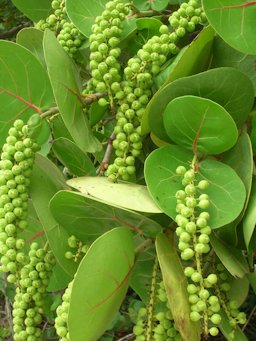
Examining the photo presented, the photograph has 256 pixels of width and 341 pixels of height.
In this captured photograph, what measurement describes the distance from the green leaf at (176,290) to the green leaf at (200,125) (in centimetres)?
15

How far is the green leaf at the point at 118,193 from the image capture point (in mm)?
783

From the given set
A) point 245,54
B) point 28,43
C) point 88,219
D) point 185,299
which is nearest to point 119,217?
point 88,219

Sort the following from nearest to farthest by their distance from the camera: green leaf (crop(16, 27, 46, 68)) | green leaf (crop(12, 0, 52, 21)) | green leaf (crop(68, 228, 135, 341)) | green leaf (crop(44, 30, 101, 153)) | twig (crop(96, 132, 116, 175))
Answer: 1. green leaf (crop(68, 228, 135, 341))
2. green leaf (crop(44, 30, 101, 153))
3. twig (crop(96, 132, 116, 175))
4. green leaf (crop(16, 27, 46, 68))
5. green leaf (crop(12, 0, 52, 21))

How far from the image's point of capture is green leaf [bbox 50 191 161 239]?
822 mm

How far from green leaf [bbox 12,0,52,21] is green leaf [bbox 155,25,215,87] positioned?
1.57ft

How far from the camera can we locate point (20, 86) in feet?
3.06

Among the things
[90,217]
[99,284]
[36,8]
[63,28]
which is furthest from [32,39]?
[99,284]

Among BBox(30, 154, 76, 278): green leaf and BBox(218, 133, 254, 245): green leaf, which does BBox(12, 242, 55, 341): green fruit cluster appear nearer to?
BBox(30, 154, 76, 278): green leaf

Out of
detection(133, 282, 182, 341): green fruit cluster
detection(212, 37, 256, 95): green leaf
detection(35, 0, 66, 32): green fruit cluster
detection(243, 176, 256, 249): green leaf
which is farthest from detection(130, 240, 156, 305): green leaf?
detection(35, 0, 66, 32): green fruit cluster

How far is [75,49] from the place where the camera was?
41.1 inches

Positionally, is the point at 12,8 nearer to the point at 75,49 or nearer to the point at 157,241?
the point at 75,49

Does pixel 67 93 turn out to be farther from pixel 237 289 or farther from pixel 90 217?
pixel 237 289

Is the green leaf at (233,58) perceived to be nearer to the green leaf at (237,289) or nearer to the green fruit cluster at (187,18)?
the green fruit cluster at (187,18)

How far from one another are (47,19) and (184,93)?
0.48 m
